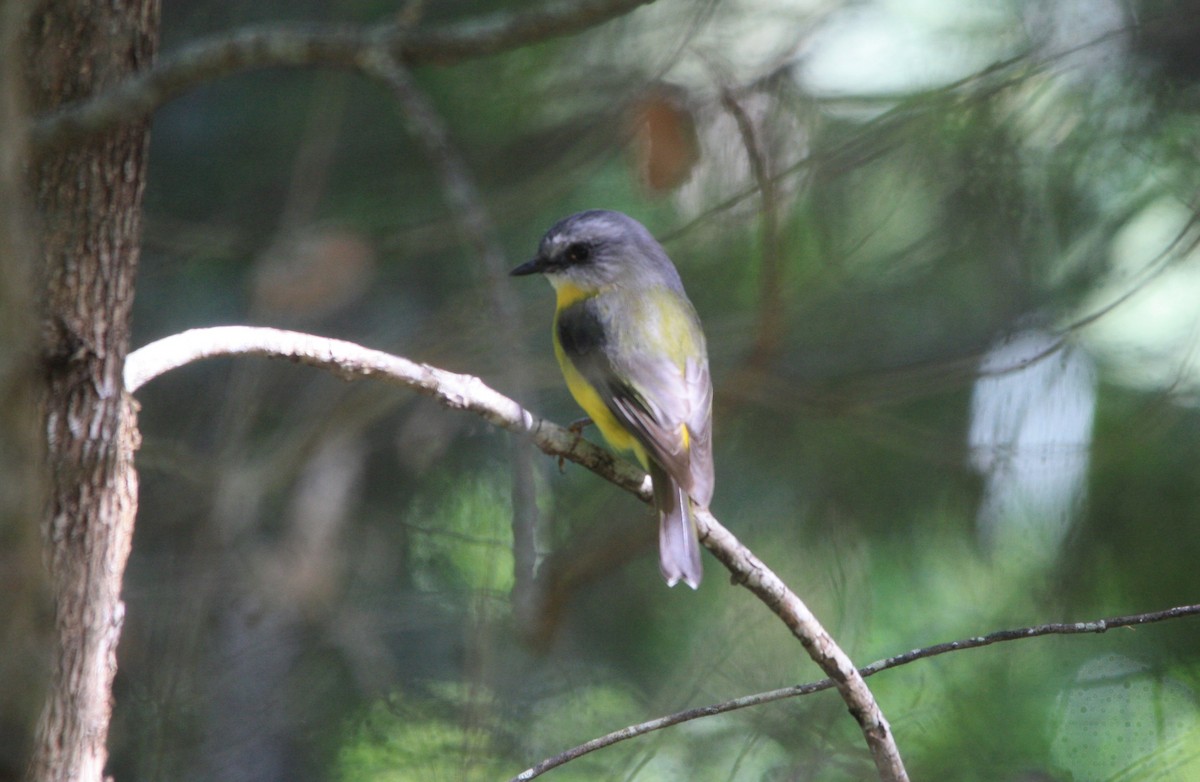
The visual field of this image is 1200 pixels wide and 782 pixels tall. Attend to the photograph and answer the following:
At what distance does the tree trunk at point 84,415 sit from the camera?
178cm

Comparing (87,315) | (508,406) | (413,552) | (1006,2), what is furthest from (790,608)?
(1006,2)

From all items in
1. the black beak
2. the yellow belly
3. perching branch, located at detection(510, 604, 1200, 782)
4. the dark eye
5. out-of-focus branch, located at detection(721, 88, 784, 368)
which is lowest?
perching branch, located at detection(510, 604, 1200, 782)

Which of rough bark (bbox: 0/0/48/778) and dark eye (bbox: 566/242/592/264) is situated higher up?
Result: dark eye (bbox: 566/242/592/264)

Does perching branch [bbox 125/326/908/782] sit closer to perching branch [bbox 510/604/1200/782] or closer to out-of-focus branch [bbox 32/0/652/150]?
perching branch [bbox 510/604/1200/782]

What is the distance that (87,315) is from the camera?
197 cm

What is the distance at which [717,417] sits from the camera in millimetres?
3965

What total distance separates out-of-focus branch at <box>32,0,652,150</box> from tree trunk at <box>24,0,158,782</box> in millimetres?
62

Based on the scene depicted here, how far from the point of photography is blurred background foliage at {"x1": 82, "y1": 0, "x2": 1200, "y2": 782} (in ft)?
11.6

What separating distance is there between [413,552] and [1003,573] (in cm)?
207

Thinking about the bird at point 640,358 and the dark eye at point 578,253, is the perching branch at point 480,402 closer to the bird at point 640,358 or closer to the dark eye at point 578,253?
the bird at point 640,358

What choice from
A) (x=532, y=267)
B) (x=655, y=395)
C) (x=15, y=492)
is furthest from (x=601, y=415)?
(x=15, y=492)

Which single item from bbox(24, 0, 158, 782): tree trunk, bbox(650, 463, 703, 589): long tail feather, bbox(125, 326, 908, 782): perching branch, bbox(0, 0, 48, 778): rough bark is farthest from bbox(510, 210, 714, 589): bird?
bbox(0, 0, 48, 778): rough bark

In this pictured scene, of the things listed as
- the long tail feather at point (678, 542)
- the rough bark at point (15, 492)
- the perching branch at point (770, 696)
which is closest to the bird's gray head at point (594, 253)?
the long tail feather at point (678, 542)

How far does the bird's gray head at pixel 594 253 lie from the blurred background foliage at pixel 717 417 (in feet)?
1.08
